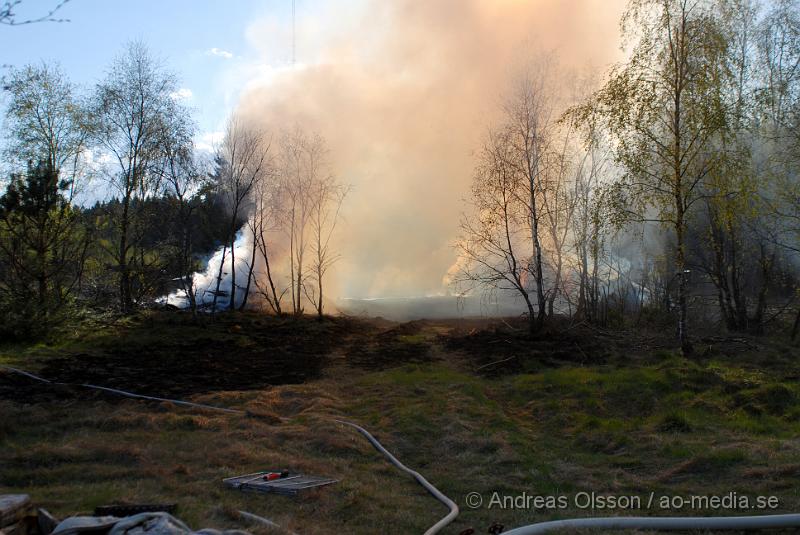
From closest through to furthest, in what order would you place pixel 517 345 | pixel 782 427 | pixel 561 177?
Answer: pixel 782 427 < pixel 517 345 < pixel 561 177

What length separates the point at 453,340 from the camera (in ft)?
60.5

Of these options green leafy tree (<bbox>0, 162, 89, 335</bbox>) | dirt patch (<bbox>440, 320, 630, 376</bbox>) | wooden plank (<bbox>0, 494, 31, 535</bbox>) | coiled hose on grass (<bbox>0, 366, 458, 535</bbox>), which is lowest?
coiled hose on grass (<bbox>0, 366, 458, 535</bbox>)

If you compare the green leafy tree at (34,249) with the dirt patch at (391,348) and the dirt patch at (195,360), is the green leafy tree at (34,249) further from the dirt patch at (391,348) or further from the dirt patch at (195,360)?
the dirt patch at (391,348)

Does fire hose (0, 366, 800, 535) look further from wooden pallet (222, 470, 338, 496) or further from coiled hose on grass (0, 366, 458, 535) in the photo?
wooden pallet (222, 470, 338, 496)

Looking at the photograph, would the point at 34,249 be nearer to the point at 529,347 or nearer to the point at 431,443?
the point at 431,443

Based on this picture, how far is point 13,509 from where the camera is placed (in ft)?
13.4

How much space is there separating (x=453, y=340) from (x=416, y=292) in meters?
16.6

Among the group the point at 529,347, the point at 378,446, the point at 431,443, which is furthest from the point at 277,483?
the point at 529,347

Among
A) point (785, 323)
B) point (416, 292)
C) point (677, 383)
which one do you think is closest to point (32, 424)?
point (677, 383)

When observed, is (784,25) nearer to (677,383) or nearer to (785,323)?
(785,323)

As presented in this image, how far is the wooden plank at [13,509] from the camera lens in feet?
13.0

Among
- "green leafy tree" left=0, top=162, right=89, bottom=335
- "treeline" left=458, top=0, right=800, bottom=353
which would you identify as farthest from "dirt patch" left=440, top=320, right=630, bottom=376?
"green leafy tree" left=0, top=162, right=89, bottom=335

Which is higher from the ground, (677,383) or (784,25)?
(784,25)

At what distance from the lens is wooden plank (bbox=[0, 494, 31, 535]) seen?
3.97 meters
